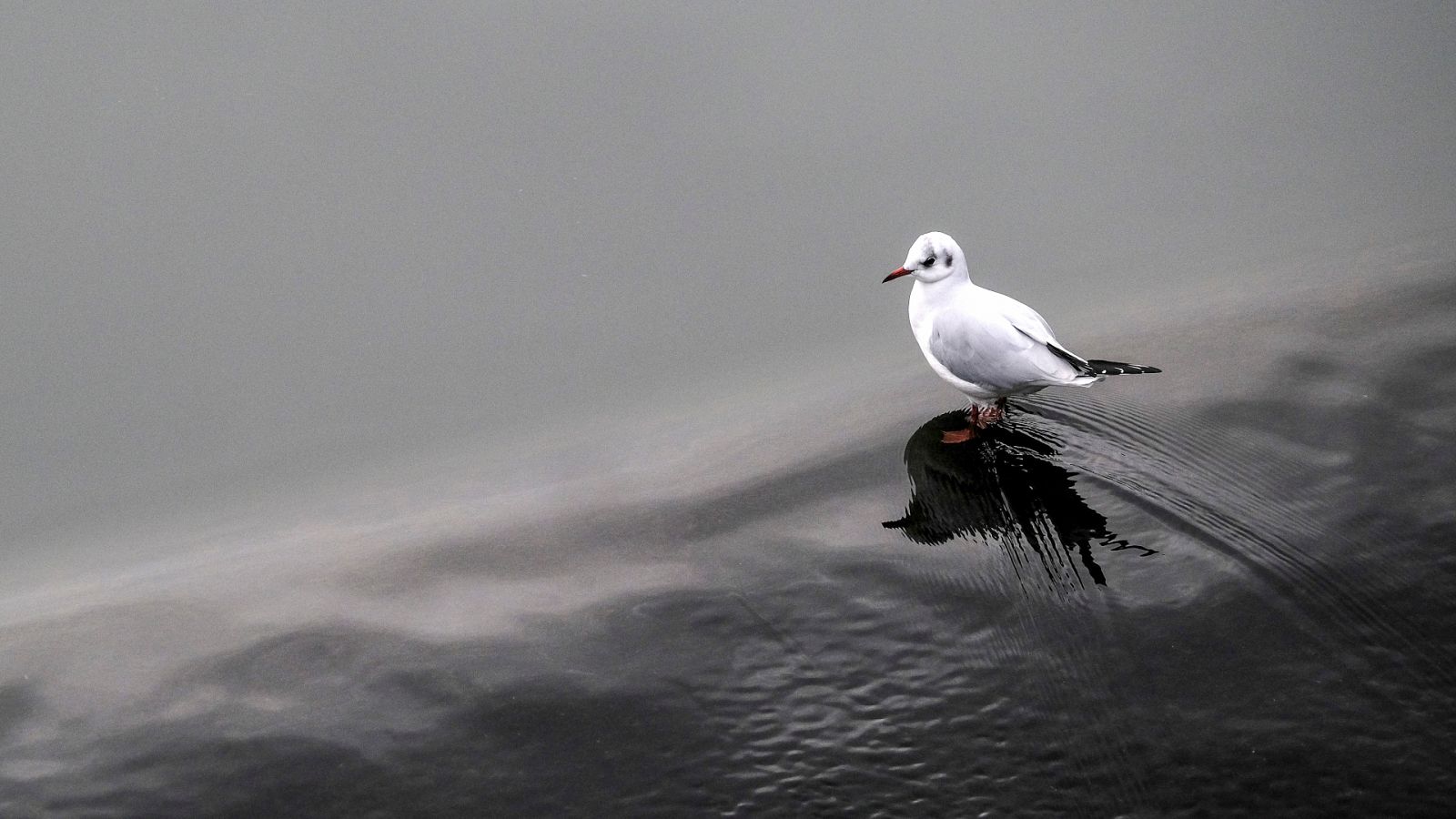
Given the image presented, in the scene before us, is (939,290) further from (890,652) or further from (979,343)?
(890,652)

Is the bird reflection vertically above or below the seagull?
below

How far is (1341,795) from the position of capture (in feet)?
8.61

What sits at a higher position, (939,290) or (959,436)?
(939,290)

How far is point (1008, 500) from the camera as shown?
3.87m

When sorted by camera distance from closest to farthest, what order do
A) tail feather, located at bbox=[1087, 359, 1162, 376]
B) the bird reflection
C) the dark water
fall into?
1. the dark water
2. the bird reflection
3. tail feather, located at bbox=[1087, 359, 1162, 376]

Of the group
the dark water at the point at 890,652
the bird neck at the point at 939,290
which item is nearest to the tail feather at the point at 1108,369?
the dark water at the point at 890,652

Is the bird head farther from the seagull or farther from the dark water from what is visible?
the dark water

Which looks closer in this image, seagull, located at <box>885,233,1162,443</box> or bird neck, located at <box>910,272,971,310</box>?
seagull, located at <box>885,233,1162,443</box>

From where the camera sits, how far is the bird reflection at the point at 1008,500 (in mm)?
3545

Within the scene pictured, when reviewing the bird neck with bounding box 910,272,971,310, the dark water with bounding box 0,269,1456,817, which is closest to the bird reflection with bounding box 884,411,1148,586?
the dark water with bounding box 0,269,1456,817

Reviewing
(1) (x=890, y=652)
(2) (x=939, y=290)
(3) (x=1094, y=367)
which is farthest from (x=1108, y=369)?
(1) (x=890, y=652)

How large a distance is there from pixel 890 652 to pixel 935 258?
69.4 inches

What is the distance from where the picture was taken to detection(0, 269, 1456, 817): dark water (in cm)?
285

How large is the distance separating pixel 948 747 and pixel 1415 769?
1099mm
